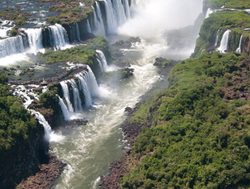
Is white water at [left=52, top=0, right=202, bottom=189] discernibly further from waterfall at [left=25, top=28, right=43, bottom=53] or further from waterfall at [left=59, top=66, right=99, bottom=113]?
waterfall at [left=25, top=28, right=43, bottom=53]

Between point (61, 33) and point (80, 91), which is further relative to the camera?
point (61, 33)

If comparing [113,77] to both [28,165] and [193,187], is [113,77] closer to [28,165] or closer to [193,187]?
[28,165]

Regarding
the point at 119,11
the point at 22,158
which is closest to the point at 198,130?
the point at 22,158

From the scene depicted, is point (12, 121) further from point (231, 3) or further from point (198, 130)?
point (231, 3)

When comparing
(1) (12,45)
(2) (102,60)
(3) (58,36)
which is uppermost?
(1) (12,45)

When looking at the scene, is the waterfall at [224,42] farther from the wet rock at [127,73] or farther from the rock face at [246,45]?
the wet rock at [127,73]

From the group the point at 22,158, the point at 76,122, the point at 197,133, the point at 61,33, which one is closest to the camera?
the point at 197,133

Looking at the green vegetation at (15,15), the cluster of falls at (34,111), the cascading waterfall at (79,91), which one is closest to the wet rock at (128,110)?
the cascading waterfall at (79,91)
